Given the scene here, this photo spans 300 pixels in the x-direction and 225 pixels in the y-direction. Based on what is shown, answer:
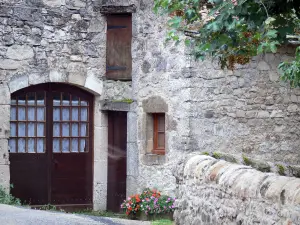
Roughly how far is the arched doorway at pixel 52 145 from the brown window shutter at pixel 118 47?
0.66 m

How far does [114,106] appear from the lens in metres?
12.4

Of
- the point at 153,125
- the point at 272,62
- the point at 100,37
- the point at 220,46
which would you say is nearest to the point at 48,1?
the point at 100,37

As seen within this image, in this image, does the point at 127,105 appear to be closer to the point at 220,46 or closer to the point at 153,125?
the point at 153,125

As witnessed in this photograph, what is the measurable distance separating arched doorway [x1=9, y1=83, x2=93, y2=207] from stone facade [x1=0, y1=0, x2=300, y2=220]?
25 centimetres

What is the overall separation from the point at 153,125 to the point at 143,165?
70cm

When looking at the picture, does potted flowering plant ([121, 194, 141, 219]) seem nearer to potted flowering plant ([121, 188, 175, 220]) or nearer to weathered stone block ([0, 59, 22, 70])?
potted flowering plant ([121, 188, 175, 220])

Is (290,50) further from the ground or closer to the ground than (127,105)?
further from the ground

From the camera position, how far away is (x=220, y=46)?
22.5 ft

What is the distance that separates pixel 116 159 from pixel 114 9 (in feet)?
8.76

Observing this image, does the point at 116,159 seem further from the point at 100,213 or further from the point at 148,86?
the point at 148,86

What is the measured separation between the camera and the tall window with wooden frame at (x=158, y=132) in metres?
11.8

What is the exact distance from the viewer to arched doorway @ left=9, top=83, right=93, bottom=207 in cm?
1223

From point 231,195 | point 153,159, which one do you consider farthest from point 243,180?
point 153,159

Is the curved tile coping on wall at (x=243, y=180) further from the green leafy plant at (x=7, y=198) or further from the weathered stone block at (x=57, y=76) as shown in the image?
the weathered stone block at (x=57, y=76)
